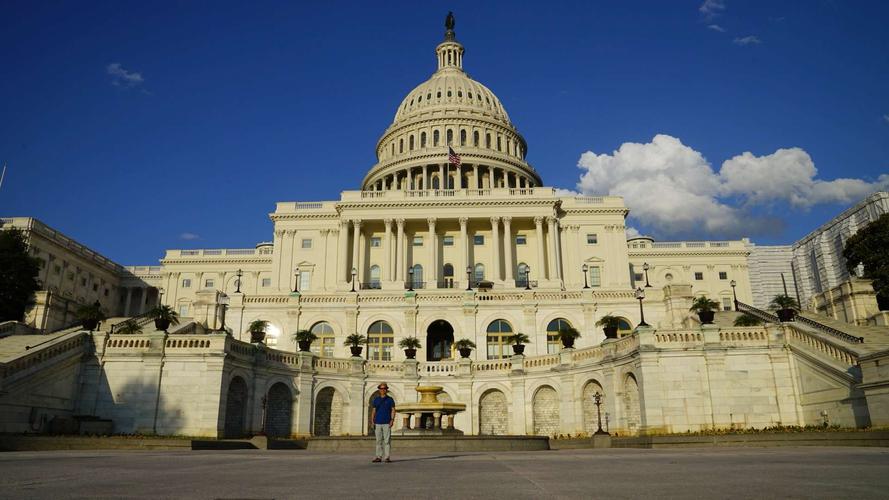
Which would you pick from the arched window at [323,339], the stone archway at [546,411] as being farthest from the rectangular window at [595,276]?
the stone archway at [546,411]

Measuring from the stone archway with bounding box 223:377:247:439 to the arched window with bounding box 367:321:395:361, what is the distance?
20679 mm

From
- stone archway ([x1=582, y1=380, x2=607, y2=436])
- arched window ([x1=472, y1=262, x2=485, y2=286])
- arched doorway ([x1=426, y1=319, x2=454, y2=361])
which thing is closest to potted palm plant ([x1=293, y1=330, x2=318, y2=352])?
arched doorway ([x1=426, y1=319, x2=454, y2=361])

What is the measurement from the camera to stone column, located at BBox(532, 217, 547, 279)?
82688 mm

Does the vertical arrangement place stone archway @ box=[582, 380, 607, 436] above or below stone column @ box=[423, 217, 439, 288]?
below

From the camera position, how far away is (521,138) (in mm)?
130750

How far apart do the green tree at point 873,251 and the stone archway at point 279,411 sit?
5149 cm

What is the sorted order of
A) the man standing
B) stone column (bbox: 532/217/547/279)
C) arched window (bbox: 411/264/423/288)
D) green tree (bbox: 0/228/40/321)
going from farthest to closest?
arched window (bbox: 411/264/423/288) < stone column (bbox: 532/217/547/279) < green tree (bbox: 0/228/40/321) < the man standing

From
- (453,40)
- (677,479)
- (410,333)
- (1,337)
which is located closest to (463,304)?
(410,333)

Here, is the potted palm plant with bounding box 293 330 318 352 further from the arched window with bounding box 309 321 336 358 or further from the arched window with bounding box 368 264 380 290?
the arched window with bounding box 368 264 380 290

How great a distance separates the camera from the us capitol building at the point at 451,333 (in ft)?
101

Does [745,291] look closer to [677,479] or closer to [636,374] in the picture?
[636,374]

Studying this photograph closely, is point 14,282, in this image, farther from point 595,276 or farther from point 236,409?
point 595,276

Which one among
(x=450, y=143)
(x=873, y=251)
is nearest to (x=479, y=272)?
(x=450, y=143)

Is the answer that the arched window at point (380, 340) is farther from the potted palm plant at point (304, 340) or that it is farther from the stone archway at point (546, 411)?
the stone archway at point (546, 411)
